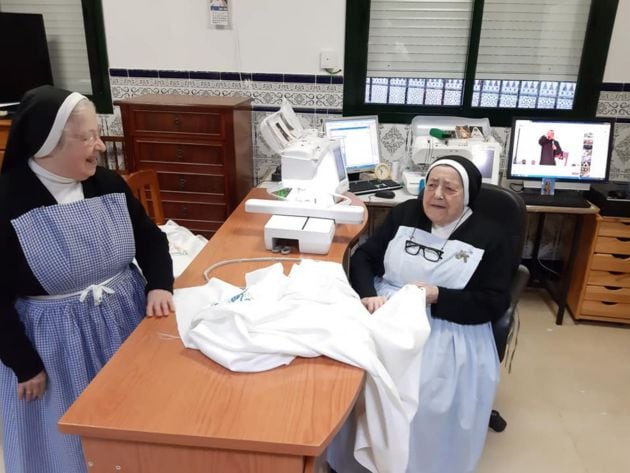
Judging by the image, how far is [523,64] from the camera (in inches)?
128

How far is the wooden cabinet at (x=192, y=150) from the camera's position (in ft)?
9.59

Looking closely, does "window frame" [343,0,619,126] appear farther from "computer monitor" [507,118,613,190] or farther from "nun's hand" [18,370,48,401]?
"nun's hand" [18,370,48,401]

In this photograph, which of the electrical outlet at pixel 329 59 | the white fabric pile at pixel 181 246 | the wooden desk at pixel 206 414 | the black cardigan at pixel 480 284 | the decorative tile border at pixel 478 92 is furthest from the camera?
the decorative tile border at pixel 478 92

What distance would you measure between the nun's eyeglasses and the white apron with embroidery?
0.01 m

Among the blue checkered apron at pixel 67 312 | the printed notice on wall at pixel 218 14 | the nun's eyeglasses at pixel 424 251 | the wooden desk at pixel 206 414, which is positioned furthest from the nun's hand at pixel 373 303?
the printed notice on wall at pixel 218 14

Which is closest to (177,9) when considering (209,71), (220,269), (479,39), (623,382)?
(209,71)

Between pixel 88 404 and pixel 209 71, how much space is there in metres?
2.63

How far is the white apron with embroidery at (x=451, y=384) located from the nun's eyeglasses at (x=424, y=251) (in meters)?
0.01

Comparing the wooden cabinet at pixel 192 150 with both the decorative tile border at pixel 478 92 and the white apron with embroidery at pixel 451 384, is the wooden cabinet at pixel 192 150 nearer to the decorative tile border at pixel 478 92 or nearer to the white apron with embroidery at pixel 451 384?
the decorative tile border at pixel 478 92

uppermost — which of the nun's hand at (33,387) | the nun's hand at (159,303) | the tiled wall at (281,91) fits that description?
the tiled wall at (281,91)

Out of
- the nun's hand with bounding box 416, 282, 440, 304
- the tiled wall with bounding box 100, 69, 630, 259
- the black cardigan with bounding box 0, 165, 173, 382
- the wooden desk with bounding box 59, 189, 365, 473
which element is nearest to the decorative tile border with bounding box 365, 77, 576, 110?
the tiled wall with bounding box 100, 69, 630, 259

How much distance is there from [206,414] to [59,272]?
625 millimetres

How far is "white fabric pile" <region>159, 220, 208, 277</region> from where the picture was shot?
225 centimetres

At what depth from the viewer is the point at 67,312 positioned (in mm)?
1429
